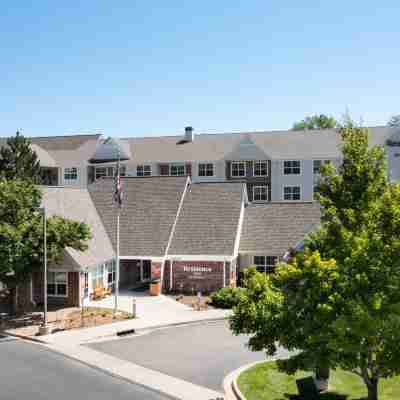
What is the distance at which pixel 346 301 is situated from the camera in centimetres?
1489

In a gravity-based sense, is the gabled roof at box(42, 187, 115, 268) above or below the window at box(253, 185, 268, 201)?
below

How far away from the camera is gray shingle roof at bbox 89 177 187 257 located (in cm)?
3988

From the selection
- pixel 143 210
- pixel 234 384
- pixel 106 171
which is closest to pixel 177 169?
pixel 106 171

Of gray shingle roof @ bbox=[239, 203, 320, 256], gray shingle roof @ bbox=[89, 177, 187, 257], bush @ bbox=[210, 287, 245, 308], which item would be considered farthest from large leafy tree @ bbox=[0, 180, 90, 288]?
gray shingle roof @ bbox=[239, 203, 320, 256]

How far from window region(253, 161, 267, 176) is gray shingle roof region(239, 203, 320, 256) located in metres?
23.7

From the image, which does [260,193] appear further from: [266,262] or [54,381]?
[54,381]

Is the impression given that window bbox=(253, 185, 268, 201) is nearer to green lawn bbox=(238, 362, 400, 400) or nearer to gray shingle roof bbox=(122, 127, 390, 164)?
gray shingle roof bbox=(122, 127, 390, 164)

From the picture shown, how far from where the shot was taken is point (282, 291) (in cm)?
1703

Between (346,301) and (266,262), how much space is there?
25.5 meters

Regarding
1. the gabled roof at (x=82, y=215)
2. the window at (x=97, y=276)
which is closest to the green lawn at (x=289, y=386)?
the gabled roof at (x=82, y=215)

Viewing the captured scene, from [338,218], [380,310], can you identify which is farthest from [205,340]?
[380,310]

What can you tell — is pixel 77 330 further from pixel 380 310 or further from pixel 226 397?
pixel 380 310

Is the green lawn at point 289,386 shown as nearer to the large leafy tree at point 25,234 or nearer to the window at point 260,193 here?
the large leafy tree at point 25,234

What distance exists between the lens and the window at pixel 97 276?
3578 cm
